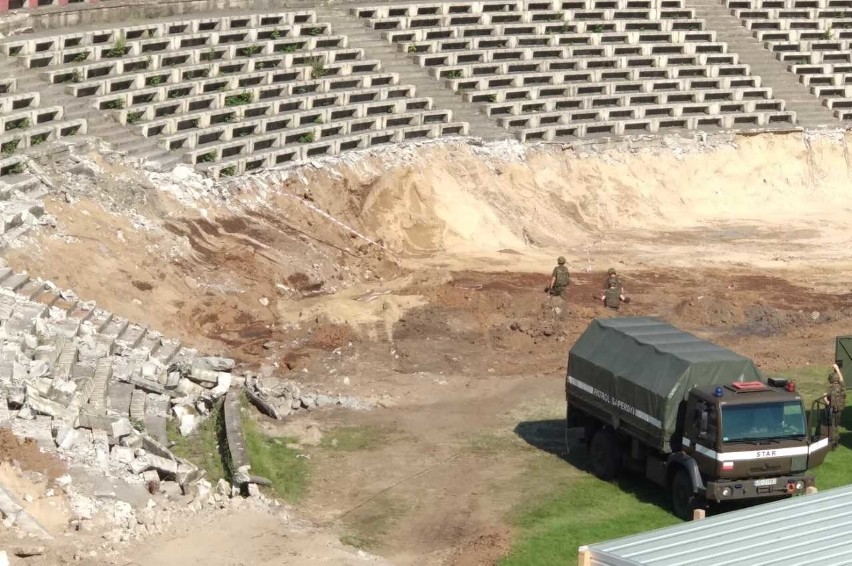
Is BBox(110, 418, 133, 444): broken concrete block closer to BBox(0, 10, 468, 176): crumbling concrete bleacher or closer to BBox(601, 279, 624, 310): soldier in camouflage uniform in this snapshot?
BBox(601, 279, 624, 310): soldier in camouflage uniform

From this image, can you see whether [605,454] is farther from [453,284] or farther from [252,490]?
[453,284]

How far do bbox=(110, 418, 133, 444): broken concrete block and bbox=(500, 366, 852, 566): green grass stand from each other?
5.87 m

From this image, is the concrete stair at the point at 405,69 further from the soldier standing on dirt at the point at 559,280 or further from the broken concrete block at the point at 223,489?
the broken concrete block at the point at 223,489

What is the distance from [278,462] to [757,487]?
7.75 m

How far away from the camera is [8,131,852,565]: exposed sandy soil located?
2577 cm

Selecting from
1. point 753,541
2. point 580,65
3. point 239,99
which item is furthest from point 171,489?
point 580,65

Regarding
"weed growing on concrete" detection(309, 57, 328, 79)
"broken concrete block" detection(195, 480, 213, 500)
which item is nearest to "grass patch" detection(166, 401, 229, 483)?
"broken concrete block" detection(195, 480, 213, 500)

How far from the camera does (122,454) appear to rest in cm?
2286

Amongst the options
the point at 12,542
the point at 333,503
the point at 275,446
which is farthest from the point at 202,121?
the point at 12,542

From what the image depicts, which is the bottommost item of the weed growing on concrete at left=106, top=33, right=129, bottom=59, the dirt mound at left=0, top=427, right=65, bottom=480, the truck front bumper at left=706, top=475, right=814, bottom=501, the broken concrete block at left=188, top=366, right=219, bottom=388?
the broken concrete block at left=188, top=366, right=219, bottom=388

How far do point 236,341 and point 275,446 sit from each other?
5475 mm

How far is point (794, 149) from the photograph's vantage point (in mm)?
48219

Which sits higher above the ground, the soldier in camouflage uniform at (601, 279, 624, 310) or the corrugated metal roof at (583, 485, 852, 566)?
the corrugated metal roof at (583, 485, 852, 566)

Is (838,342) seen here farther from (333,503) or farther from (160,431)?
(160,431)
